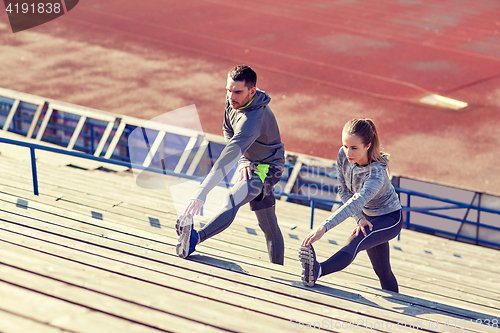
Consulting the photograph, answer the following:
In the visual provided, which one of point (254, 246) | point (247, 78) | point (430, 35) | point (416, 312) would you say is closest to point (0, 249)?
point (247, 78)

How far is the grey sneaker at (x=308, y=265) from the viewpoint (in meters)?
4.43

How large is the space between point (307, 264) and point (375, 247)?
941mm

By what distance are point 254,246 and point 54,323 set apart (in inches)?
136

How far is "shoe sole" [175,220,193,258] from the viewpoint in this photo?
15.2 feet

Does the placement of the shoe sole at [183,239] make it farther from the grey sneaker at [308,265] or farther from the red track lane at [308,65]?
the red track lane at [308,65]

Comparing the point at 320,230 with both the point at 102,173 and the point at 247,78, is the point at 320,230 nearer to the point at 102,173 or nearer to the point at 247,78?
the point at 247,78

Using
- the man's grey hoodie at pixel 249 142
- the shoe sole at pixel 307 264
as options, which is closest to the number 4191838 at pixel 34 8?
the man's grey hoodie at pixel 249 142

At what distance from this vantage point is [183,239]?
471cm

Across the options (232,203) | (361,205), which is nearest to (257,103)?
(232,203)

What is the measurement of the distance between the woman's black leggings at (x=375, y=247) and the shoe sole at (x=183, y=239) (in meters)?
1.24

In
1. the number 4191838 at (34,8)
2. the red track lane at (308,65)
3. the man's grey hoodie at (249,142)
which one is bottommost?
the number 4191838 at (34,8)

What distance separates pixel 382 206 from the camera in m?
4.86

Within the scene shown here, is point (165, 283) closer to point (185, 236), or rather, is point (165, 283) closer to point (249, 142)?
point (185, 236)

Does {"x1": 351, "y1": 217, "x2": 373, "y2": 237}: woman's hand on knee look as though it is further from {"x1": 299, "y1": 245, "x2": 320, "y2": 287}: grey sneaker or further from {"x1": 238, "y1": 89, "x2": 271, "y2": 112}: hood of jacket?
{"x1": 238, "y1": 89, "x2": 271, "y2": 112}: hood of jacket
